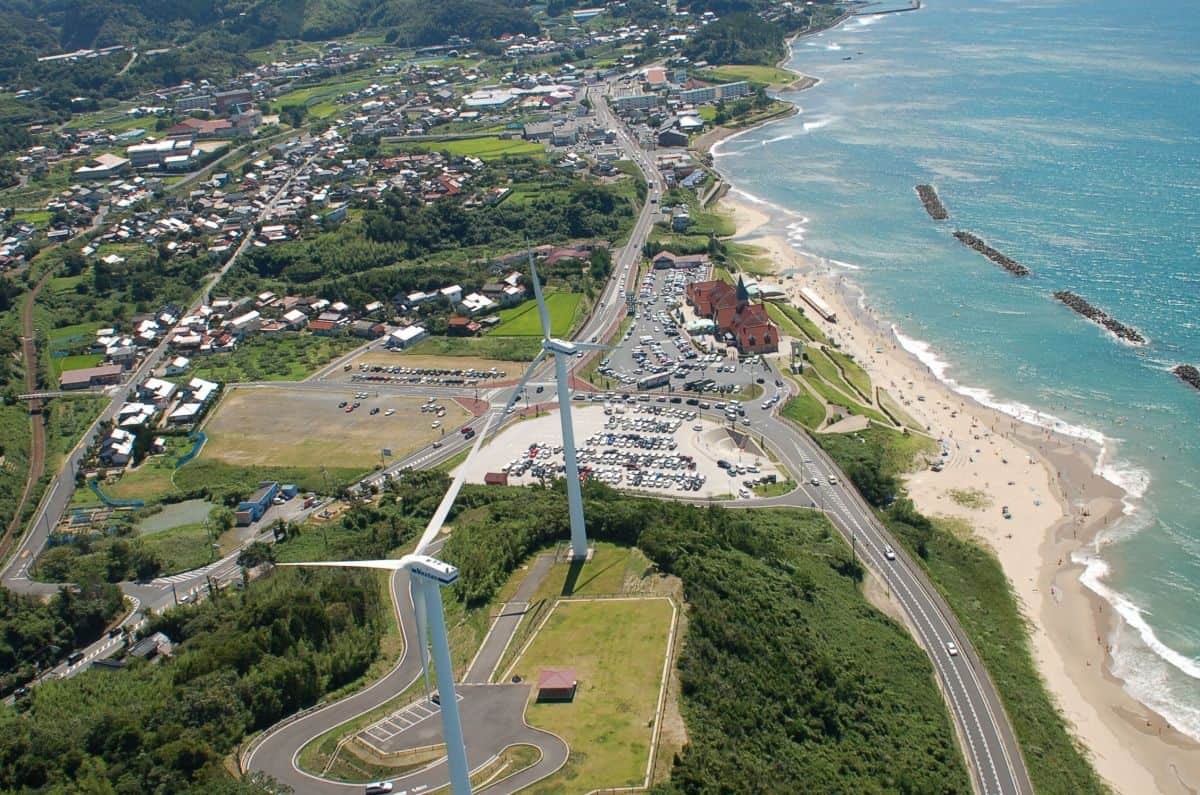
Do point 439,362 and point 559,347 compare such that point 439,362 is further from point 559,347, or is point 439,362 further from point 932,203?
point 932,203

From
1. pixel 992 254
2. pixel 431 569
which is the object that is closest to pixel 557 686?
pixel 431 569

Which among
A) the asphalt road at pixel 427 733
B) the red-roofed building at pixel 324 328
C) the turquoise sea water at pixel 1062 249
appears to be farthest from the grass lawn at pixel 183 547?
the turquoise sea water at pixel 1062 249

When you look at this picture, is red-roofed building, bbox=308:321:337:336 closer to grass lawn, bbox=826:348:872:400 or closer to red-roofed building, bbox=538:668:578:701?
grass lawn, bbox=826:348:872:400

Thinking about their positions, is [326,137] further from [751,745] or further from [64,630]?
[751,745]

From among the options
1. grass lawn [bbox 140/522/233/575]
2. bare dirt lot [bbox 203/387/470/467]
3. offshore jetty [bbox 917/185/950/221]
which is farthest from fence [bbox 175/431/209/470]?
offshore jetty [bbox 917/185/950/221]

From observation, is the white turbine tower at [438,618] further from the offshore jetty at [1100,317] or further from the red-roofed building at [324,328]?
the offshore jetty at [1100,317]

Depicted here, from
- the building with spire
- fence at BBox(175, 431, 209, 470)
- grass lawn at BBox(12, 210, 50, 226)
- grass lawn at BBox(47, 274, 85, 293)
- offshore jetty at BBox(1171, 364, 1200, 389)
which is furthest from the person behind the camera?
grass lawn at BBox(12, 210, 50, 226)

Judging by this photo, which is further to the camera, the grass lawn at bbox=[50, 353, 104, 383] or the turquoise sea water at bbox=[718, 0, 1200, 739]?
the grass lawn at bbox=[50, 353, 104, 383]
